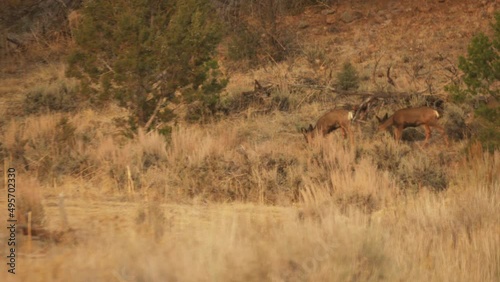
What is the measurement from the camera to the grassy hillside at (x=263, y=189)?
523 cm

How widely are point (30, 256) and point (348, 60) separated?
16.5 metres

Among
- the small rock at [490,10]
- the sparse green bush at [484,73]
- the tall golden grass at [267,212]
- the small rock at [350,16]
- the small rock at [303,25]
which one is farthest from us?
the small rock at [303,25]

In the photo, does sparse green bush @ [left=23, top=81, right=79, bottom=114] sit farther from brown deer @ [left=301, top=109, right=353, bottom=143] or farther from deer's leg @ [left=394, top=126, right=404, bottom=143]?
deer's leg @ [left=394, top=126, right=404, bottom=143]

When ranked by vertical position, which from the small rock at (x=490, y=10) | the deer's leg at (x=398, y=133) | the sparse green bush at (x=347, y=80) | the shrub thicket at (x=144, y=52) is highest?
the small rock at (x=490, y=10)

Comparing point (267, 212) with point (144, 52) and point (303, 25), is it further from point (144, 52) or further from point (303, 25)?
point (303, 25)

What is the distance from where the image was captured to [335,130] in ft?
50.1

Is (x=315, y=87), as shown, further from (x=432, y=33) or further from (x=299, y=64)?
(x=432, y=33)

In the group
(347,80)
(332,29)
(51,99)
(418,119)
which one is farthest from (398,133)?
(332,29)

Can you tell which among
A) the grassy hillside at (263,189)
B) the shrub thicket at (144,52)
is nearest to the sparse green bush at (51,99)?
the grassy hillside at (263,189)

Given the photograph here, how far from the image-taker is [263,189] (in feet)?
31.7

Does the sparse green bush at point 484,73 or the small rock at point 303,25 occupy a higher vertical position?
the small rock at point 303,25

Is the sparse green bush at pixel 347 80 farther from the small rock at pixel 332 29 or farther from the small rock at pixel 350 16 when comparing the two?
the small rock at pixel 350 16

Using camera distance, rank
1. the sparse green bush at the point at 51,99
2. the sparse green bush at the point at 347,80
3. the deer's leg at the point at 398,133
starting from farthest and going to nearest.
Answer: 1. the sparse green bush at the point at 51,99
2. the sparse green bush at the point at 347,80
3. the deer's leg at the point at 398,133

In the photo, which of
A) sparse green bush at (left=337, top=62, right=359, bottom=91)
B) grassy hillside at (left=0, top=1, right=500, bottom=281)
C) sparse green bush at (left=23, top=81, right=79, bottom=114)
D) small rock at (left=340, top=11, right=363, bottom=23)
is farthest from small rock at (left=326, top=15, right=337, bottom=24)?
sparse green bush at (left=23, top=81, right=79, bottom=114)
